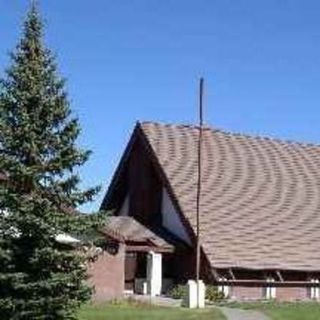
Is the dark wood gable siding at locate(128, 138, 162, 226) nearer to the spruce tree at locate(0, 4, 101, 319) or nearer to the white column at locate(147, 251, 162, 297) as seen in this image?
the white column at locate(147, 251, 162, 297)

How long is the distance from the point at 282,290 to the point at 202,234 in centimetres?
523

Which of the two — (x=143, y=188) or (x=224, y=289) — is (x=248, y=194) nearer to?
(x=143, y=188)

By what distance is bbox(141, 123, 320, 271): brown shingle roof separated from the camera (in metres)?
46.8

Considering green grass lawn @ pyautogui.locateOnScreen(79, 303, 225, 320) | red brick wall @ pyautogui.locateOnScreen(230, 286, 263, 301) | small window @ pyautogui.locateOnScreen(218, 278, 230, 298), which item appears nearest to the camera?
green grass lawn @ pyautogui.locateOnScreen(79, 303, 225, 320)

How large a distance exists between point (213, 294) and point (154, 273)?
5.21 metres

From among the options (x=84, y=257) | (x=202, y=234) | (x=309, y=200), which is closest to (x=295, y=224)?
(x=309, y=200)

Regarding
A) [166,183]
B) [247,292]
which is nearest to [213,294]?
[247,292]

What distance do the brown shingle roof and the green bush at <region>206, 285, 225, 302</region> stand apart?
1.25m

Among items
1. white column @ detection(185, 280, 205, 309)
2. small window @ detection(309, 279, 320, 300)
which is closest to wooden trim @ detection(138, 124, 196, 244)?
small window @ detection(309, 279, 320, 300)

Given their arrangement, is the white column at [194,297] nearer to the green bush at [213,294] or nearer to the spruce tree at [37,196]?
the green bush at [213,294]

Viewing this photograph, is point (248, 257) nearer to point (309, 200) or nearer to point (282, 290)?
point (282, 290)

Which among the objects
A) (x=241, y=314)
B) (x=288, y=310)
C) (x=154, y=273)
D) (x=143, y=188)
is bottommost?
(x=241, y=314)

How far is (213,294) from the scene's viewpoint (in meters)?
43.3

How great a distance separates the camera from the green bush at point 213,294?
43.0m
